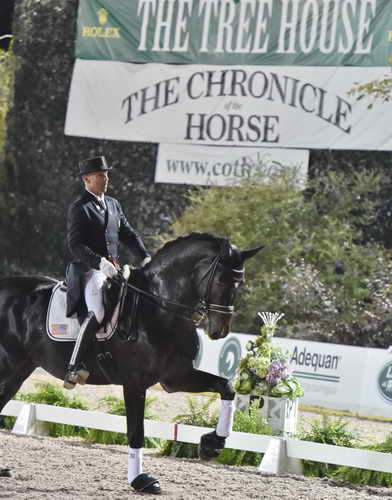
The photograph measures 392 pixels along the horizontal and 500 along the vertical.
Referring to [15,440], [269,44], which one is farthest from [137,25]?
[15,440]

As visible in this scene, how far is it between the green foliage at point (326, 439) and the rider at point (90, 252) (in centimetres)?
221

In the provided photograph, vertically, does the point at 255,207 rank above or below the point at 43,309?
above

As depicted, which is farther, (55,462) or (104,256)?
(55,462)

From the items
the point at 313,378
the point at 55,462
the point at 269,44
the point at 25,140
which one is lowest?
the point at 55,462

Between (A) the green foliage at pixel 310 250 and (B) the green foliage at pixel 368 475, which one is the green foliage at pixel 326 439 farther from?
(A) the green foliage at pixel 310 250

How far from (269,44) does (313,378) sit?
9.25 metres

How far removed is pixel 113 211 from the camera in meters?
7.90

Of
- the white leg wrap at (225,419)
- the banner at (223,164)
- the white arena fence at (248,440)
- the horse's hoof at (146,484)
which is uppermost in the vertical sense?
the banner at (223,164)

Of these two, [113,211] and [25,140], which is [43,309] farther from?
[25,140]

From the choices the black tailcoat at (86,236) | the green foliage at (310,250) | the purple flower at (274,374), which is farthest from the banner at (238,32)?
the black tailcoat at (86,236)

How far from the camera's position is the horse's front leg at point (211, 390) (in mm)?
7379

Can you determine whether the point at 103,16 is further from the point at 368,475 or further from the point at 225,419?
the point at 225,419

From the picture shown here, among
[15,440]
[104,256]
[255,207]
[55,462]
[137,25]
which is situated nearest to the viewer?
[104,256]

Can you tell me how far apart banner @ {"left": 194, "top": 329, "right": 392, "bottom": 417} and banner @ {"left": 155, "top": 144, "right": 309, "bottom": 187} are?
6.90m
